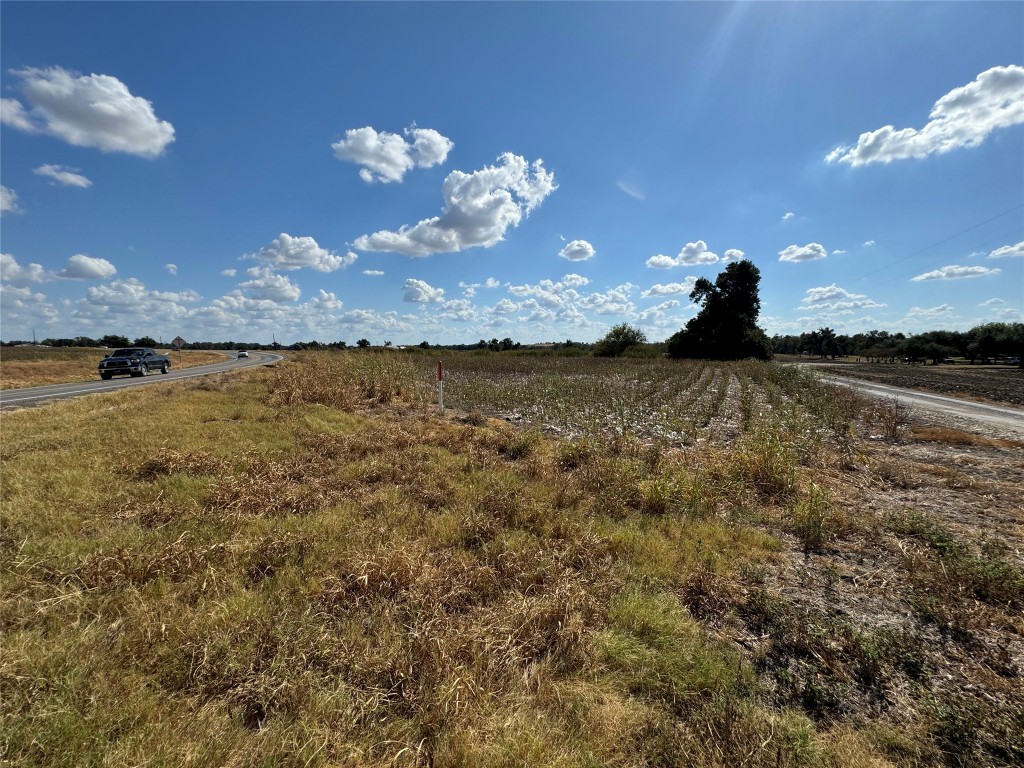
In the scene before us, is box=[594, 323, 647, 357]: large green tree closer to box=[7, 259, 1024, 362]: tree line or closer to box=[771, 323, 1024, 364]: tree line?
box=[7, 259, 1024, 362]: tree line

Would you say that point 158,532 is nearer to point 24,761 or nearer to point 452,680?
point 24,761

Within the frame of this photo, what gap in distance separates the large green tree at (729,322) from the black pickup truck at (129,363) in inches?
2254

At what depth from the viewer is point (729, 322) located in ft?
171

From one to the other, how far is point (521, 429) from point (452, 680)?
7.84m

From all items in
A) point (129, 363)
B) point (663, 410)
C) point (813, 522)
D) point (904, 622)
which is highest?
point (129, 363)

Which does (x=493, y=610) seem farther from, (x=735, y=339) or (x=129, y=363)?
(x=735, y=339)

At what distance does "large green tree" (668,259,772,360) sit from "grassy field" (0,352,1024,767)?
50.2 m

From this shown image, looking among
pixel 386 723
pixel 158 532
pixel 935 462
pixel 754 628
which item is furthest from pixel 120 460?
pixel 935 462

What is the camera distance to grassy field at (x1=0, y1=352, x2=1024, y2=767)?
2104 mm

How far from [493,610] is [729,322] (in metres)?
57.5

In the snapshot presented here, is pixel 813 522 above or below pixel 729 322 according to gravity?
below

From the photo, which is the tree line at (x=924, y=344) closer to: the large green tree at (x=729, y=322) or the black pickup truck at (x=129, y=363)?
the large green tree at (x=729, y=322)

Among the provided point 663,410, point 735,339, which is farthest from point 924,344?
point 663,410

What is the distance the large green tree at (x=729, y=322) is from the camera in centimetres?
5175
